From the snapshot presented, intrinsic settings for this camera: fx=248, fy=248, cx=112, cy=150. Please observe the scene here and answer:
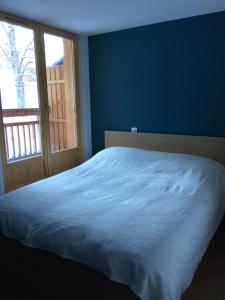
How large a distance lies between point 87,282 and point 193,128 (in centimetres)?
217

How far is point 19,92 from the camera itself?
2.93 m

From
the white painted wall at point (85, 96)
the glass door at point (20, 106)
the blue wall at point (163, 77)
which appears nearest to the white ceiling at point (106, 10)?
the blue wall at point (163, 77)

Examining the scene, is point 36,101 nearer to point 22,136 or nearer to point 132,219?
point 22,136

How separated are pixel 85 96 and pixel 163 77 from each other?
3.99ft

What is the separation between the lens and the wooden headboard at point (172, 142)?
9.07 feet

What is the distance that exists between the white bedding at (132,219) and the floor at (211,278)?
0.99 ft

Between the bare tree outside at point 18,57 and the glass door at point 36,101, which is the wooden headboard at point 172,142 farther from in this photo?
the bare tree outside at point 18,57

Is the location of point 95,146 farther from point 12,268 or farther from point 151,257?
point 151,257

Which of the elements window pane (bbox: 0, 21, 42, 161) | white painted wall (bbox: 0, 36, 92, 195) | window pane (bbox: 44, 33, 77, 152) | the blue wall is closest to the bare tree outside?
window pane (bbox: 0, 21, 42, 161)

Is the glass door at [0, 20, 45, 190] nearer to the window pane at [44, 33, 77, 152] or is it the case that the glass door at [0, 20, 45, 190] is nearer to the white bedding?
the window pane at [44, 33, 77, 152]

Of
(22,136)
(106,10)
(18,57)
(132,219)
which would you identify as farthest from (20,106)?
(132,219)

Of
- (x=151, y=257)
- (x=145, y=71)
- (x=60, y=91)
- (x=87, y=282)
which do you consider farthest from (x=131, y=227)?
(x=60, y=91)

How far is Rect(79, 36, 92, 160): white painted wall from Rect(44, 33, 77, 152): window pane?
14 centimetres

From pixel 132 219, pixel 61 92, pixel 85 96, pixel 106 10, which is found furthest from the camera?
pixel 85 96
